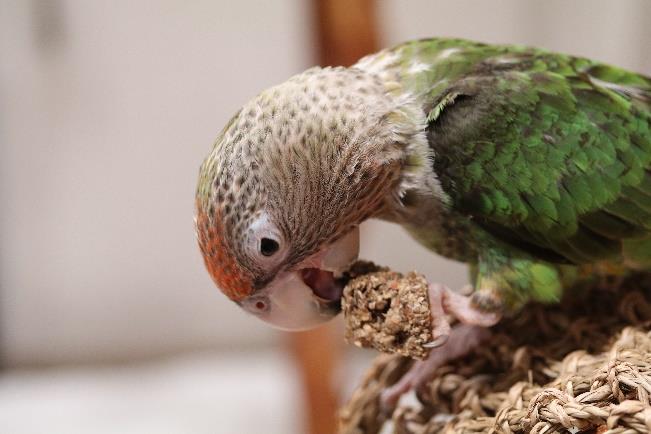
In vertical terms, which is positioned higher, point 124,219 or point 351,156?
point 351,156

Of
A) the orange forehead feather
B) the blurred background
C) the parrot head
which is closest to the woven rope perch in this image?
the parrot head

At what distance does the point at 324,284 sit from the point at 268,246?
141 millimetres

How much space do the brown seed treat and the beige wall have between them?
138 centimetres

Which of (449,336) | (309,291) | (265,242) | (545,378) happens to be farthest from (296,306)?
(545,378)

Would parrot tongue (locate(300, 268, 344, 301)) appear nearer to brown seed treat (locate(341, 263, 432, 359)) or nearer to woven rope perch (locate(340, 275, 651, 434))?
brown seed treat (locate(341, 263, 432, 359))

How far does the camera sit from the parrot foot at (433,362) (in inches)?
44.4

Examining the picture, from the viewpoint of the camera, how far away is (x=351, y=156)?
38.6 inches

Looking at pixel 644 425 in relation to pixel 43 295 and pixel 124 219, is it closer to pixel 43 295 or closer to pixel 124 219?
pixel 124 219

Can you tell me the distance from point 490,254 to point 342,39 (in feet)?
1.91

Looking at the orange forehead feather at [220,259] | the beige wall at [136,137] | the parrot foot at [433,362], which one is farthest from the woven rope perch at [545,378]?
the beige wall at [136,137]

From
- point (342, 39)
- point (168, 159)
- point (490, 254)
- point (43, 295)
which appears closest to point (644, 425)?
point (490, 254)

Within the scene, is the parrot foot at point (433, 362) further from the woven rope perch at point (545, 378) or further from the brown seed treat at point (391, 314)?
the brown seed treat at point (391, 314)

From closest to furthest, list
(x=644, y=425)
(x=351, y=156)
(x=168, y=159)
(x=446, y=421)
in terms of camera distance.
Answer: (x=644, y=425), (x=351, y=156), (x=446, y=421), (x=168, y=159)

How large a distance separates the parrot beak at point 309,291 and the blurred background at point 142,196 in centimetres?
105
